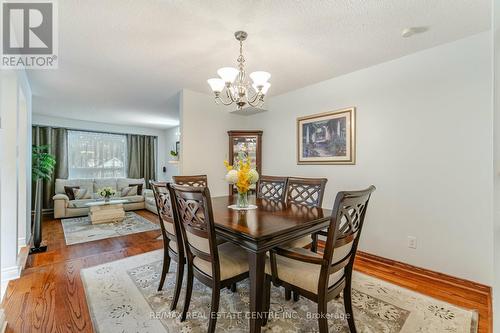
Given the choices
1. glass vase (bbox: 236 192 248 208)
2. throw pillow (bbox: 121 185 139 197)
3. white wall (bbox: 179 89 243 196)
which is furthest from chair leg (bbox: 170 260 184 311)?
throw pillow (bbox: 121 185 139 197)

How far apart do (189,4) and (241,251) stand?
194cm

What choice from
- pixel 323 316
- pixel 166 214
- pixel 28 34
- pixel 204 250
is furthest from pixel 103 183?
pixel 323 316

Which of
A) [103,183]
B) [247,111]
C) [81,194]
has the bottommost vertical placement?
[81,194]

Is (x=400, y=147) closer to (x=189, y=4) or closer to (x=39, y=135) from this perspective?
(x=189, y=4)

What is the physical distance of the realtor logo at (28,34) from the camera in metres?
1.79

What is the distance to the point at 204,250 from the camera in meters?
1.56

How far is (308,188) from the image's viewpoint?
8.02ft

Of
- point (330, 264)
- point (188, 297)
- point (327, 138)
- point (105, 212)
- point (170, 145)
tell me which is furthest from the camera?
point (170, 145)

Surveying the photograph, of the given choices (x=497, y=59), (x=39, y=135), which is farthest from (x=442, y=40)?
(x=39, y=135)

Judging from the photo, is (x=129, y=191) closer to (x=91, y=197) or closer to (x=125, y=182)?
(x=125, y=182)

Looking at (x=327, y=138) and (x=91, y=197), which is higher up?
(x=327, y=138)

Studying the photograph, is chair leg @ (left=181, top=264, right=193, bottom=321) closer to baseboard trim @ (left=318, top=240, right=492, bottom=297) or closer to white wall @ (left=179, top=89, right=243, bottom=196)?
white wall @ (left=179, top=89, right=243, bottom=196)

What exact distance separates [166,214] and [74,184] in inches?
197

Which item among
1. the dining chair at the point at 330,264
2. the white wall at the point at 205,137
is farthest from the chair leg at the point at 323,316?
the white wall at the point at 205,137
